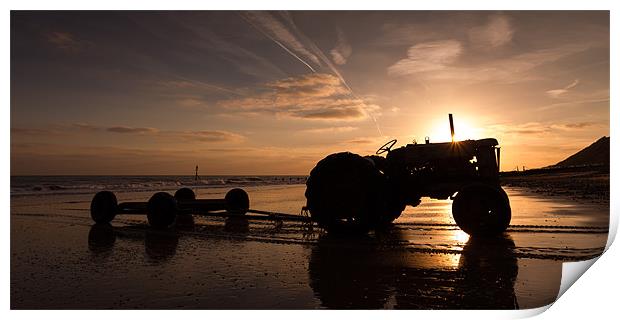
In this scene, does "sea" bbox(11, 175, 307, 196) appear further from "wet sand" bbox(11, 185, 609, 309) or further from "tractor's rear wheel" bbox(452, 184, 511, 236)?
"tractor's rear wheel" bbox(452, 184, 511, 236)

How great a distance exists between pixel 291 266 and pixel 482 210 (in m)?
4.61

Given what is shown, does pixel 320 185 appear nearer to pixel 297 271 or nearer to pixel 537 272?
pixel 297 271

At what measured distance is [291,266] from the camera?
7.98 meters

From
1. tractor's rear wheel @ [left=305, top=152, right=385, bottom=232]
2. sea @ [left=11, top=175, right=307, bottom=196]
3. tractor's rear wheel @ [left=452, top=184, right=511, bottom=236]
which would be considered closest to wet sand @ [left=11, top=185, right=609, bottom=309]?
tractor's rear wheel @ [left=452, top=184, right=511, bottom=236]

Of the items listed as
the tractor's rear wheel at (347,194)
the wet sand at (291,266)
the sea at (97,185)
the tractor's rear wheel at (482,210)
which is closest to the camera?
the wet sand at (291,266)

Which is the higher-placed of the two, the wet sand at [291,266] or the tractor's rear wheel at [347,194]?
the tractor's rear wheel at [347,194]

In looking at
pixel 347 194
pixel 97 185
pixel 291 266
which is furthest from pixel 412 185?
pixel 97 185

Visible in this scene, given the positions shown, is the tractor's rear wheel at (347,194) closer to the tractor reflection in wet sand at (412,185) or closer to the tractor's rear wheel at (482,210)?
the tractor reflection in wet sand at (412,185)

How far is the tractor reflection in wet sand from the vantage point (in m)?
10.3

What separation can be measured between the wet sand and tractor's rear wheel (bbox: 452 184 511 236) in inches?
13.6

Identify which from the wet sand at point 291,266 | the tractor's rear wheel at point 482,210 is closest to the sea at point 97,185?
the wet sand at point 291,266

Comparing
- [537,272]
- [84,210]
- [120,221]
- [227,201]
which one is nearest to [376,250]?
[537,272]

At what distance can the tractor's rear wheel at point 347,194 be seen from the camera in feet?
35.5
